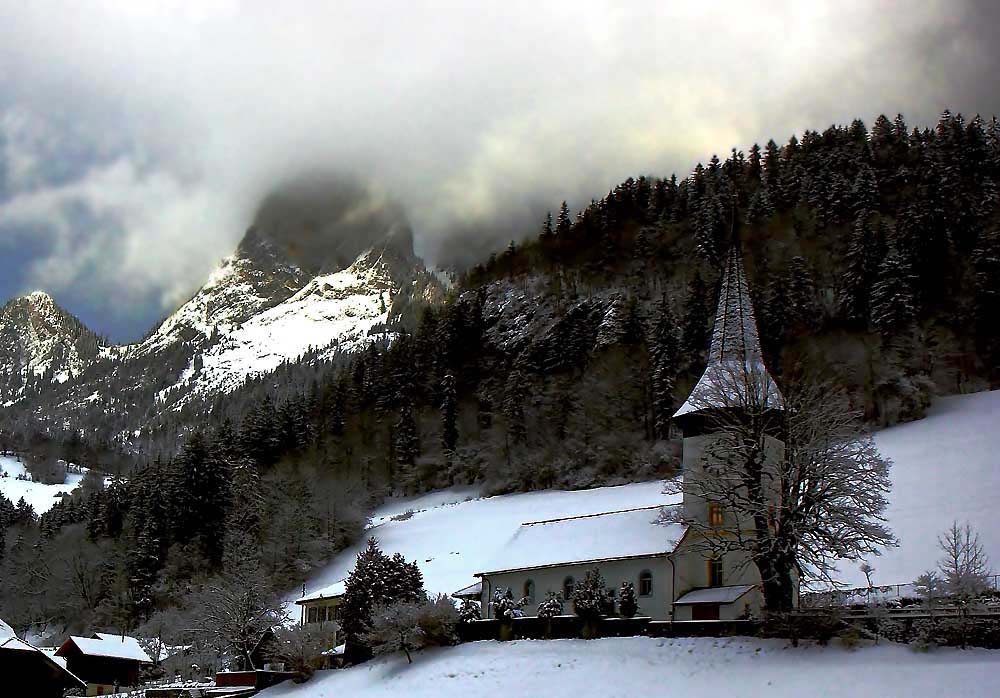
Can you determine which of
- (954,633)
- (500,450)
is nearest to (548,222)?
(500,450)

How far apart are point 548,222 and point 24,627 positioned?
258 ft

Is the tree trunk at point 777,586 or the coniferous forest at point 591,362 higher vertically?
the coniferous forest at point 591,362

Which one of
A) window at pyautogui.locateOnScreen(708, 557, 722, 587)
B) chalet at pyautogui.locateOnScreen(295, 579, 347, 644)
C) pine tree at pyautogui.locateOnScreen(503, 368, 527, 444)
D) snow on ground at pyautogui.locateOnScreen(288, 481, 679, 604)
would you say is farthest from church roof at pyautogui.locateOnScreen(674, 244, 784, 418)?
pine tree at pyautogui.locateOnScreen(503, 368, 527, 444)

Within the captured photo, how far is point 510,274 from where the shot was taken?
125m

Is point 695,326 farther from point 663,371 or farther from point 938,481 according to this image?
point 938,481

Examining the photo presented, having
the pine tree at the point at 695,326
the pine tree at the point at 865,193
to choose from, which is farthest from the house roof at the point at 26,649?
the pine tree at the point at 865,193

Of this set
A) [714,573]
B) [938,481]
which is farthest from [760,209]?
[714,573]

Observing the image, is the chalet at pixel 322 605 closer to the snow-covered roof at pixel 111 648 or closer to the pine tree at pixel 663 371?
the snow-covered roof at pixel 111 648

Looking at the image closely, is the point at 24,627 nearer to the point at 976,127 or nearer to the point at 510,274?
the point at 510,274

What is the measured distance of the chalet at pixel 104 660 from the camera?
63.2 meters

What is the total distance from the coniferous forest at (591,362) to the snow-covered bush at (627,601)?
118ft

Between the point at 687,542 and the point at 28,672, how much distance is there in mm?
28252

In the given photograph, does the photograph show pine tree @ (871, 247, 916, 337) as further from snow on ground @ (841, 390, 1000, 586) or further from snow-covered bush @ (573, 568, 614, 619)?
snow-covered bush @ (573, 568, 614, 619)

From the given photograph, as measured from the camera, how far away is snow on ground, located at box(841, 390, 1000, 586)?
48094mm
